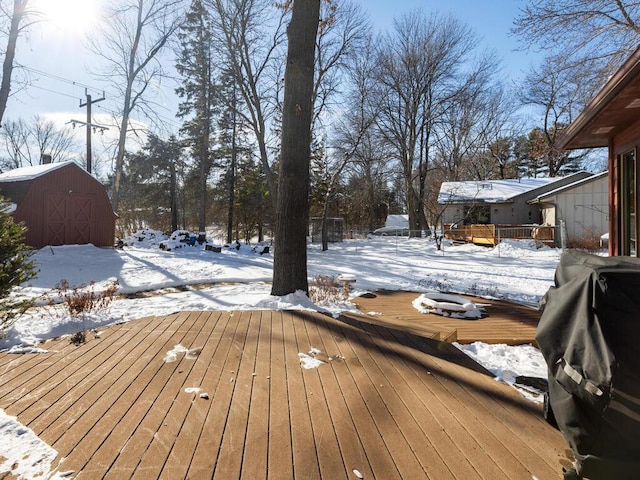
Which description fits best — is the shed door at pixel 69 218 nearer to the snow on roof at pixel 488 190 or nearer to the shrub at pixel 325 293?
the shrub at pixel 325 293

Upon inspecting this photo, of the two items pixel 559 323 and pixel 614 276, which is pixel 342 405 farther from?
pixel 614 276

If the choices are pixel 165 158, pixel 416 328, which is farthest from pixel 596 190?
pixel 165 158

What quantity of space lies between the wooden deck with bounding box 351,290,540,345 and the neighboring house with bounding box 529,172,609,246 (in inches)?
508

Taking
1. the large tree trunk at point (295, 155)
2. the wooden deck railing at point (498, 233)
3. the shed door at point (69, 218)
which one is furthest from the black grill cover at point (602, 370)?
the shed door at point (69, 218)

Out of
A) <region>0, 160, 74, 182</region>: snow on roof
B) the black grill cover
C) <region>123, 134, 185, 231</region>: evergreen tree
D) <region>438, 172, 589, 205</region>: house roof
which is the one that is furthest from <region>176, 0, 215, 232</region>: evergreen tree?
the black grill cover

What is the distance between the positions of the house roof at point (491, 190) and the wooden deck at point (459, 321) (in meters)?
16.6

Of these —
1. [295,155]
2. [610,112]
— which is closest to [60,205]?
[295,155]

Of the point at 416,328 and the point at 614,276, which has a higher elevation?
the point at 614,276

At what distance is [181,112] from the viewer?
72.8ft

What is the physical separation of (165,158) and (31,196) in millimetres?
12676

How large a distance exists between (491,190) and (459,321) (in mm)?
20085

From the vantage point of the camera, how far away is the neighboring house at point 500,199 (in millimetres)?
20894

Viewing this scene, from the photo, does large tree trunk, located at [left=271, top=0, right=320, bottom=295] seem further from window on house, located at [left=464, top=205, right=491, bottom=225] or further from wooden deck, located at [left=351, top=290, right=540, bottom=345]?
window on house, located at [left=464, top=205, right=491, bottom=225]

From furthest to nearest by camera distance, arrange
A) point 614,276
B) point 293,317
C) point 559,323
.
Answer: point 293,317 → point 559,323 → point 614,276
